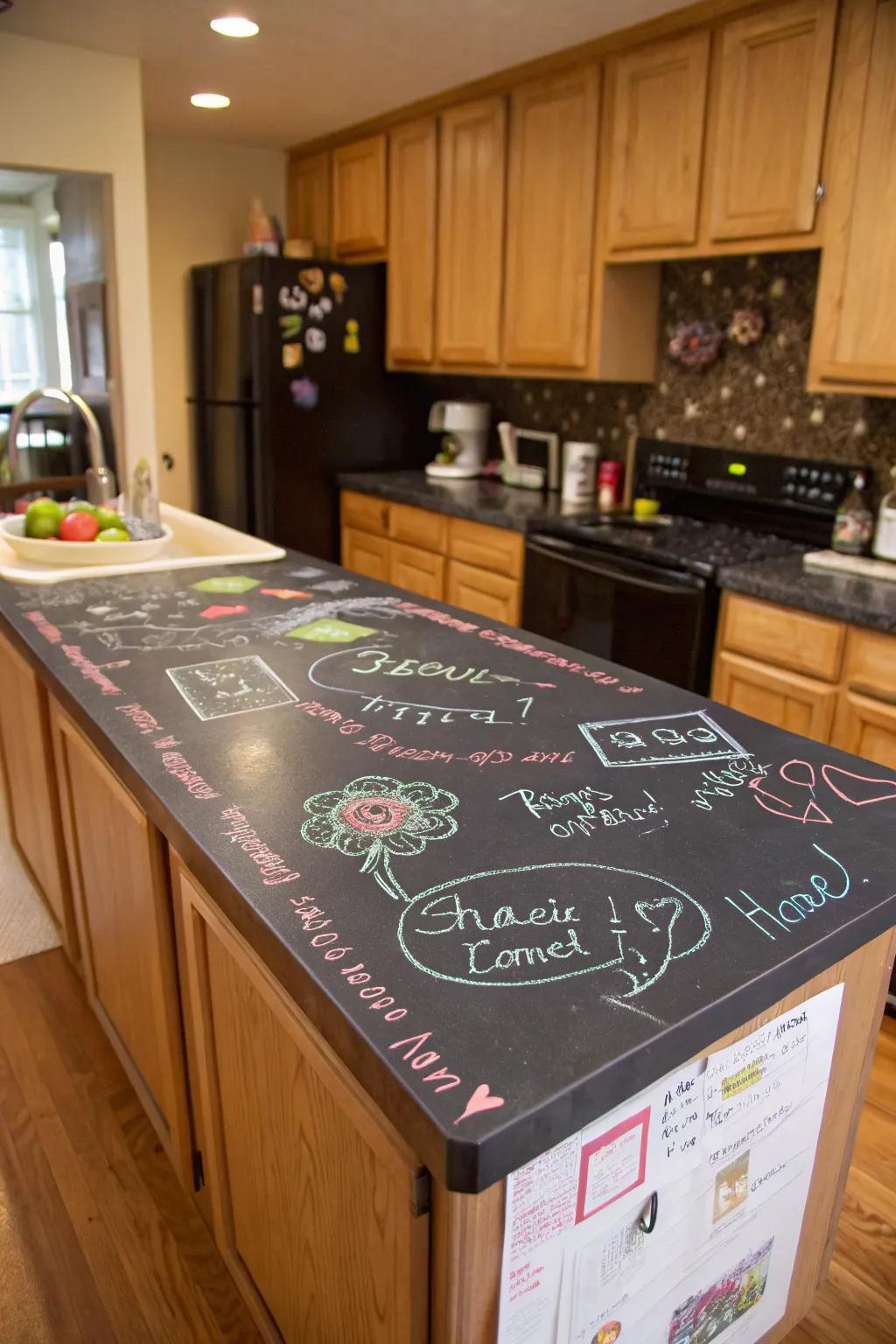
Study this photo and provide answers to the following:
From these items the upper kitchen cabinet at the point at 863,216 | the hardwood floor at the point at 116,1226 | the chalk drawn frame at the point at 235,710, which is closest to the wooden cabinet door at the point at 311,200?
the upper kitchen cabinet at the point at 863,216

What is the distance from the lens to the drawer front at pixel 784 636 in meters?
2.42

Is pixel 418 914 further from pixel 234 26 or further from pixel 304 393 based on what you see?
pixel 304 393

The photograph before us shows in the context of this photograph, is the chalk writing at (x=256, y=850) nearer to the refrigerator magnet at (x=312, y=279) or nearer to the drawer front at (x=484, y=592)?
the drawer front at (x=484, y=592)

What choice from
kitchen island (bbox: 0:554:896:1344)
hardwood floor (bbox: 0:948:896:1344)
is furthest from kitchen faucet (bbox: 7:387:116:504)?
hardwood floor (bbox: 0:948:896:1344)

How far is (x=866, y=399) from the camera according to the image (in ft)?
9.37

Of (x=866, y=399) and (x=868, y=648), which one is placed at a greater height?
(x=866, y=399)

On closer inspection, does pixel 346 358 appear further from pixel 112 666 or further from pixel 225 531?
pixel 112 666

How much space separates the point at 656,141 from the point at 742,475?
3.54ft

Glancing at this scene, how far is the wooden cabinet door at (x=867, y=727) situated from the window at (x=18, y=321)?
342 cm

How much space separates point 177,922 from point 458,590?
2.56 metres

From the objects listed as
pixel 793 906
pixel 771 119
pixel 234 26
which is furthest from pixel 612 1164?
pixel 234 26

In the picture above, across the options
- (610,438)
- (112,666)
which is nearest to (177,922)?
(112,666)

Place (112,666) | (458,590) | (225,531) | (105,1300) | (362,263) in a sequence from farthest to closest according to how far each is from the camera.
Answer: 1. (362,263)
2. (458,590)
3. (225,531)
4. (112,666)
5. (105,1300)

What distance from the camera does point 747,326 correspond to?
3.14 meters
